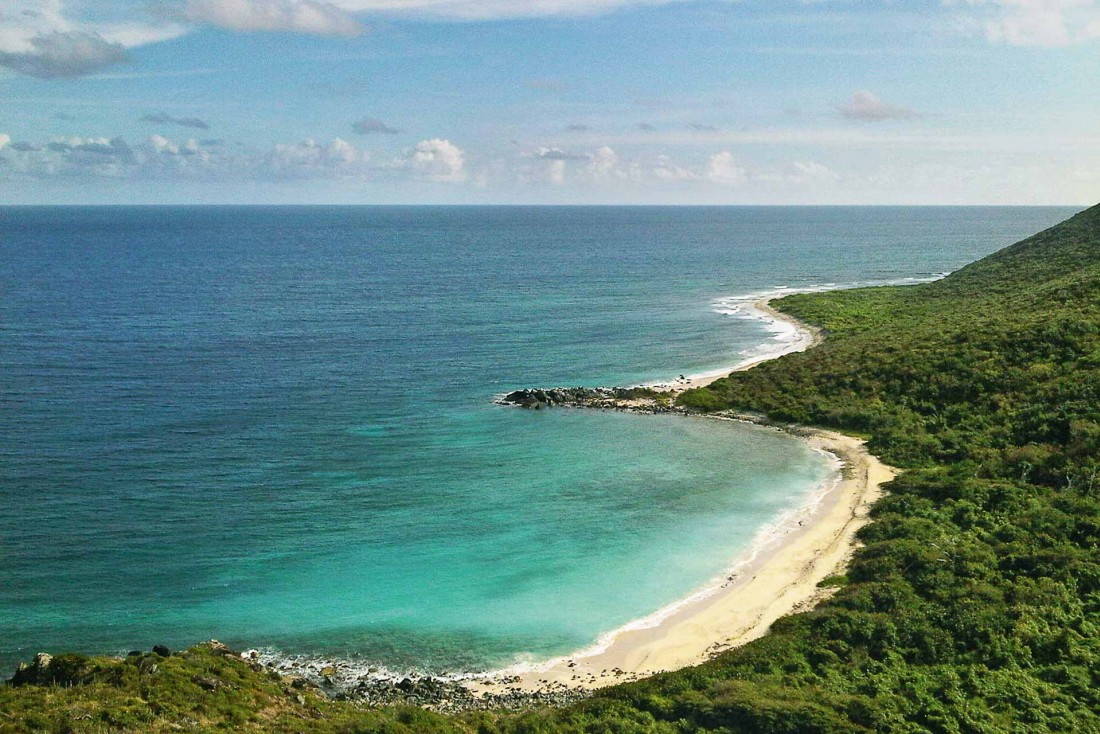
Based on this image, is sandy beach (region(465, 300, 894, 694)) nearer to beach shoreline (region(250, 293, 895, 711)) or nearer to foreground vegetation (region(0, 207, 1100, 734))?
beach shoreline (region(250, 293, 895, 711))

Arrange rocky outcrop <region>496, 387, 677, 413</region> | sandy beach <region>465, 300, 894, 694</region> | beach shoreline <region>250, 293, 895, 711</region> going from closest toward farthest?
1. beach shoreline <region>250, 293, 895, 711</region>
2. sandy beach <region>465, 300, 894, 694</region>
3. rocky outcrop <region>496, 387, 677, 413</region>

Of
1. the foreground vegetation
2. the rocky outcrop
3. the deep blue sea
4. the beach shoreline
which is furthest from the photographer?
the rocky outcrop

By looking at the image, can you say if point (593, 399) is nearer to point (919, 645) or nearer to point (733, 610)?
point (733, 610)

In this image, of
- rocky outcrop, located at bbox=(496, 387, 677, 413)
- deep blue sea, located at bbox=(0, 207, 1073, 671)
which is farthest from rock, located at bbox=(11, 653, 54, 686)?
rocky outcrop, located at bbox=(496, 387, 677, 413)

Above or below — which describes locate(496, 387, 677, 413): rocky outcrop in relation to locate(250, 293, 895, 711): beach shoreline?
above

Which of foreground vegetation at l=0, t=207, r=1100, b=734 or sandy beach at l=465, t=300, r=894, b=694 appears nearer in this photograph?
foreground vegetation at l=0, t=207, r=1100, b=734

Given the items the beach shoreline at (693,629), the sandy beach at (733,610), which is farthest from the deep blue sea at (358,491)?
the sandy beach at (733,610)

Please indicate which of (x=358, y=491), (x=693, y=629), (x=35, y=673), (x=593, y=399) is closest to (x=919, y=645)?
(x=693, y=629)

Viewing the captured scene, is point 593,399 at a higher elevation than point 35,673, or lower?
higher
